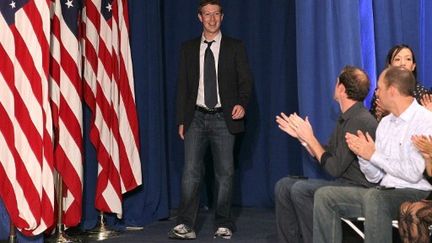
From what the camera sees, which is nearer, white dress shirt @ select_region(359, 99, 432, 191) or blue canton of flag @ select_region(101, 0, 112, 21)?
white dress shirt @ select_region(359, 99, 432, 191)

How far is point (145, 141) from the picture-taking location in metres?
5.85

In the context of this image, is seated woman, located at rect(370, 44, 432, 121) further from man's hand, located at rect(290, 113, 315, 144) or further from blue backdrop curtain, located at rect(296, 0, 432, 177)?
man's hand, located at rect(290, 113, 315, 144)

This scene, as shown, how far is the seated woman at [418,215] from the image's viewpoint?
3.27m

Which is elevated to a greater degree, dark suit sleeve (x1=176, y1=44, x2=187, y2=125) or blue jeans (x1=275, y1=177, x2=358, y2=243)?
dark suit sleeve (x1=176, y1=44, x2=187, y2=125)

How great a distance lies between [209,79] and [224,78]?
4.2 inches

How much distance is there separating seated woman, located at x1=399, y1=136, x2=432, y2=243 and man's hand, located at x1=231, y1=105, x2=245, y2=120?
71.8 inches

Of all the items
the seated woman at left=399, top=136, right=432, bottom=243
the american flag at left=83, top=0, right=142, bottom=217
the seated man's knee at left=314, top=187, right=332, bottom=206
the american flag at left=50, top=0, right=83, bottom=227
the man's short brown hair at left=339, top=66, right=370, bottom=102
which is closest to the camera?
the seated woman at left=399, top=136, right=432, bottom=243

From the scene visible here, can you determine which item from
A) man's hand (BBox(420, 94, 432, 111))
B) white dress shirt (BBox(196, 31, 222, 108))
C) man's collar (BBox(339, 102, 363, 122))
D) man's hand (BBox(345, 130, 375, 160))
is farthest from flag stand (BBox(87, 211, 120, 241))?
man's hand (BBox(420, 94, 432, 111))

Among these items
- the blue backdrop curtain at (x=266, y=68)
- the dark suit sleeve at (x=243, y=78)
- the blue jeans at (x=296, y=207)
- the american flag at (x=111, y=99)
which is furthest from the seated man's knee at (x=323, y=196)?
the american flag at (x=111, y=99)

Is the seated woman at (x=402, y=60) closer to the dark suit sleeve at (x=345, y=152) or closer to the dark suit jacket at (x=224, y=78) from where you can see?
the dark suit sleeve at (x=345, y=152)

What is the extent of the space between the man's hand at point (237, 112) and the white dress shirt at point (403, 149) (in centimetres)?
151

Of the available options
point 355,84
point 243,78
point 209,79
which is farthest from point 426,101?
point 209,79

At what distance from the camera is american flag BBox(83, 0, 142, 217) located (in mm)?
5188

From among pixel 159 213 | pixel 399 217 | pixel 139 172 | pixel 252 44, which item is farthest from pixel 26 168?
pixel 252 44
